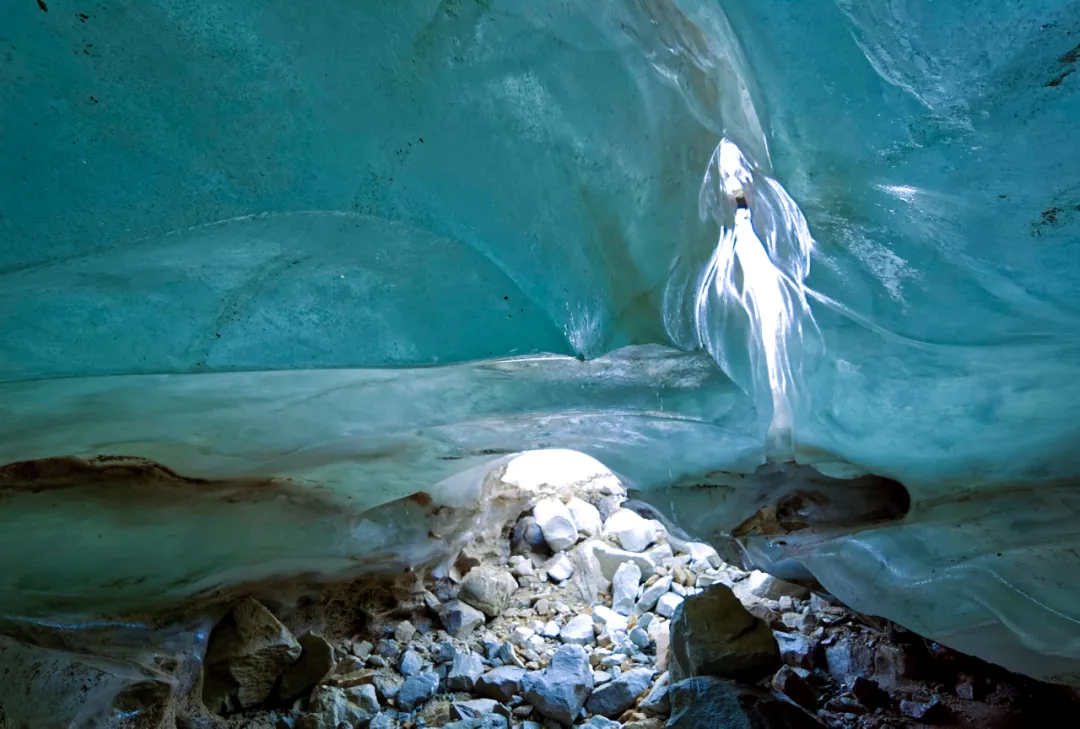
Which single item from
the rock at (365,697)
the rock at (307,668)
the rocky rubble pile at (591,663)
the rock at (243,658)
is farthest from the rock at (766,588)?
the rock at (243,658)

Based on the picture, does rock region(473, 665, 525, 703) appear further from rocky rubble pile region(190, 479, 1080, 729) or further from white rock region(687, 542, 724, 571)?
white rock region(687, 542, 724, 571)

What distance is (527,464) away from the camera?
358 centimetres

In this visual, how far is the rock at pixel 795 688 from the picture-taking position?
236 centimetres

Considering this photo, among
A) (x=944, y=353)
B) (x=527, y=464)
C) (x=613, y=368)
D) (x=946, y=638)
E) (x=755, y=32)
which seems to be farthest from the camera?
(x=527, y=464)

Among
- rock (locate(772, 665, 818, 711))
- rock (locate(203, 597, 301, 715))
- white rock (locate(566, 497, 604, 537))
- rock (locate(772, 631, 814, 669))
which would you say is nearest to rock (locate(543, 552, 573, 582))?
white rock (locate(566, 497, 604, 537))

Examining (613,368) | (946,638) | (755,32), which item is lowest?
(946,638)

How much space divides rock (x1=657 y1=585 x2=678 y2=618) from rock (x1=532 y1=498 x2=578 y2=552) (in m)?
0.50

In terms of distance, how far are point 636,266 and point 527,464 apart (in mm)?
2186

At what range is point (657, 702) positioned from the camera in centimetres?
248

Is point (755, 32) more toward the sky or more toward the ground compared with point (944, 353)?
more toward the sky

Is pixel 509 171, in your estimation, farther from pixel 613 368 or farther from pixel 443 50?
pixel 613 368

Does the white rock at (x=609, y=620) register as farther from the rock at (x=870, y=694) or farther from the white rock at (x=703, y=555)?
the rock at (x=870, y=694)

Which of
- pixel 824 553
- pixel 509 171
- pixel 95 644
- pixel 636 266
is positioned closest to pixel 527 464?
pixel 824 553

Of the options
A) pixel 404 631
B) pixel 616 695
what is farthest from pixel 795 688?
pixel 404 631
